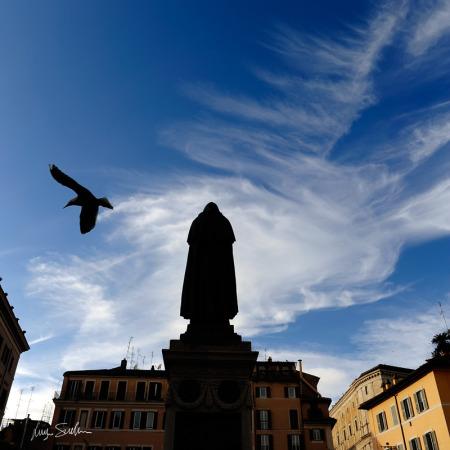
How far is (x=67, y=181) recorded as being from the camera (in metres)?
10.7

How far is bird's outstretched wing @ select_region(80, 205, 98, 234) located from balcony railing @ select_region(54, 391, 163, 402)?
144 feet

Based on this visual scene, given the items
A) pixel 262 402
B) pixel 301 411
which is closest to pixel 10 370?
pixel 262 402

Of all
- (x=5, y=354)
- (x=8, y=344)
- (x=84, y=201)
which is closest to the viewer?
(x=84, y=201)

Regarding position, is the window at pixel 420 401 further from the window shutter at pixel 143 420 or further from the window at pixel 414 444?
the window shutter at pixel 143 420

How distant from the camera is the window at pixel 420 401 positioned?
110 feet

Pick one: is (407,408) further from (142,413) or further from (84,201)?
(84,201)

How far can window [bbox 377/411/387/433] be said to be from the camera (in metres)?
41.2

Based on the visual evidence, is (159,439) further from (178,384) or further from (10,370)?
(178,384)

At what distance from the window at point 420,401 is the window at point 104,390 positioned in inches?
1295

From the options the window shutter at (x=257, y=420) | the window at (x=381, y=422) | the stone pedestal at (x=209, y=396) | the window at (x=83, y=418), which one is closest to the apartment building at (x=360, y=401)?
the window at (x=381, y=422)

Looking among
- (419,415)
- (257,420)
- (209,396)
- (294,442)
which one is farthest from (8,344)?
(209,396)

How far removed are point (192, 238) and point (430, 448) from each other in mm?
31539

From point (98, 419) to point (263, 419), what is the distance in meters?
18.4

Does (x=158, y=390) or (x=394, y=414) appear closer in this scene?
(x=394, y=414)
